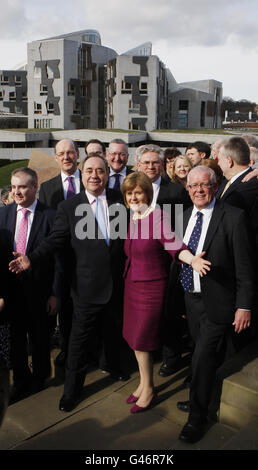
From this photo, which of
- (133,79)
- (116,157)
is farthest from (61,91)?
(116,157)

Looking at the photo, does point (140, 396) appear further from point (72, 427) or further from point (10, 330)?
point (10, 330)

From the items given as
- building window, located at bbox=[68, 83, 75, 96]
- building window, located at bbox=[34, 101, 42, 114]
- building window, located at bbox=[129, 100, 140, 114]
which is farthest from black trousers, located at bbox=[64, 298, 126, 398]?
building window, located at bbox=[34, 101, 42, 114]

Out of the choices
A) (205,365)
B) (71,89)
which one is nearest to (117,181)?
(205,365)

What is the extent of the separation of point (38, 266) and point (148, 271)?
3.50ft

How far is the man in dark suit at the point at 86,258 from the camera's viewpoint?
3480 mm

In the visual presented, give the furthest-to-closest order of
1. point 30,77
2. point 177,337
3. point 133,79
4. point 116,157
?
point 30,77
point 133,79
point 116,157
point 177,337

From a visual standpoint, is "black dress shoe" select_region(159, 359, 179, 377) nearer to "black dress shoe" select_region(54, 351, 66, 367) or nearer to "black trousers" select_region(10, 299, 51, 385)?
"black dress shoe" select_region(54, 351, 66, 367)

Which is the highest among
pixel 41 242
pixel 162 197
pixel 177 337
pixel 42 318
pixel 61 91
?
pixel 61 91

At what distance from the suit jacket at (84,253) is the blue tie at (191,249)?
59cm

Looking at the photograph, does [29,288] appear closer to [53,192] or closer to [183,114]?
[53,192]

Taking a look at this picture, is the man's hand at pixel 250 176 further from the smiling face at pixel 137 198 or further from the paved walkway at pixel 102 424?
the paved walkway at pixel 102 424

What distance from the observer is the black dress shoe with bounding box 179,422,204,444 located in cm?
291

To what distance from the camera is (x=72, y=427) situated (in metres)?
3.19

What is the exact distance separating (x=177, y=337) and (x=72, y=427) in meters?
1.35
